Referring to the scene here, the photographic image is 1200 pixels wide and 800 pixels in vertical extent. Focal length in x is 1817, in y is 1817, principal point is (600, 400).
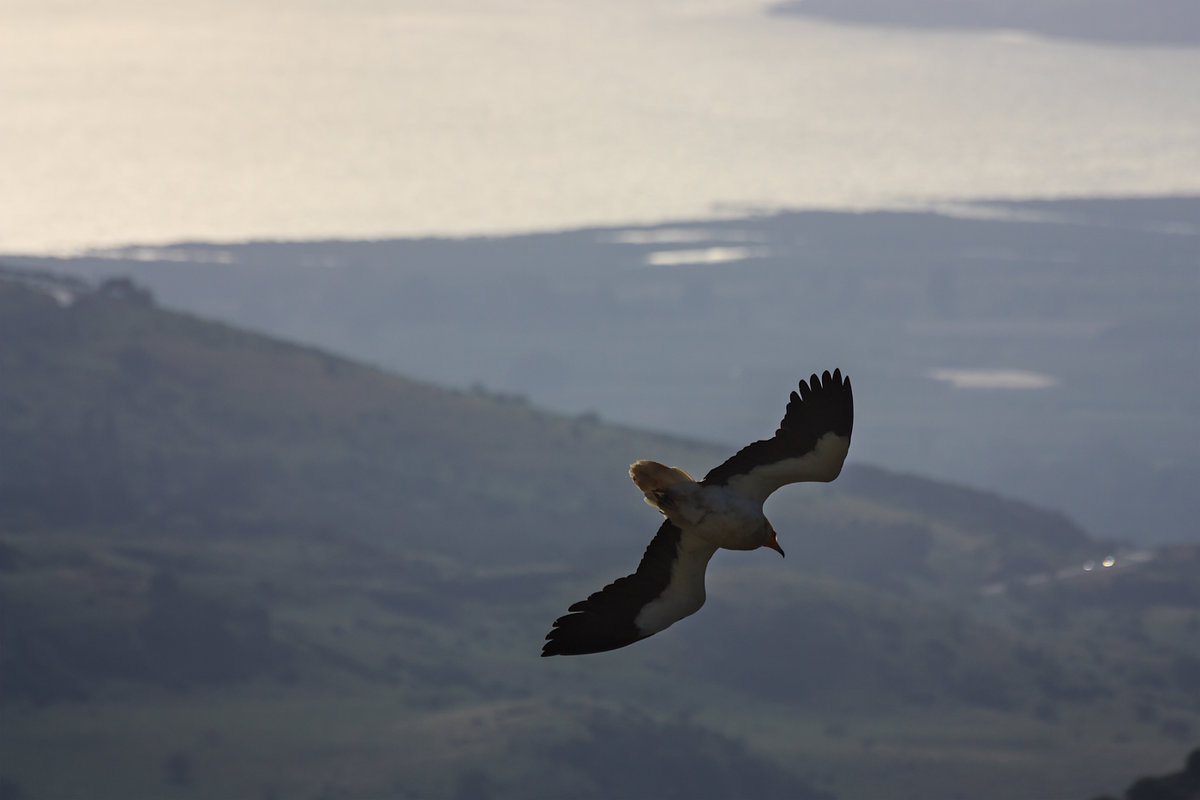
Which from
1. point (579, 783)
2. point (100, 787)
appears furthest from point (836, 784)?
point (100, 787)

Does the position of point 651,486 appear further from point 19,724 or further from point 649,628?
point 19,724

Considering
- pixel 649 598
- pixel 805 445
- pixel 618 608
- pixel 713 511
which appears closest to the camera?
pixel 713 511

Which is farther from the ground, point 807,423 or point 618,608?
point 807,423

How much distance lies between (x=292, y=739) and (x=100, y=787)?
25617mm

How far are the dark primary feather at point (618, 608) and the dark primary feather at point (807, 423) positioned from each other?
1.53 meters

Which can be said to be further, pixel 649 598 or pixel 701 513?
pixel 649 598

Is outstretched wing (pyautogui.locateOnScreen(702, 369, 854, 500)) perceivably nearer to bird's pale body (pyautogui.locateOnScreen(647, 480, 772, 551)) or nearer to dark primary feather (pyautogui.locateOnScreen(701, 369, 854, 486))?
dark primary feather (pyautogui.locateOnScreen(701, 369, 854, 486))

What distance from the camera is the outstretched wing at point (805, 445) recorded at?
26.3 metres

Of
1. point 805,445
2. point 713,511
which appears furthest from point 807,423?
point 713,511

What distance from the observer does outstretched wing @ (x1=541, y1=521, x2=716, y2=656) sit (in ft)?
88.2

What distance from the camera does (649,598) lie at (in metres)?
27.4

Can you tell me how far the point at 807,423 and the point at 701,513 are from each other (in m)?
2.16

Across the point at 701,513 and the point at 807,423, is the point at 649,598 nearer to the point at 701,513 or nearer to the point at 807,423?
the point at 701,513

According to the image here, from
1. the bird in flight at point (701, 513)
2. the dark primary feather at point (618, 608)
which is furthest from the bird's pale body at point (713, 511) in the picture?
the dark primary feather at point (618, 608)
